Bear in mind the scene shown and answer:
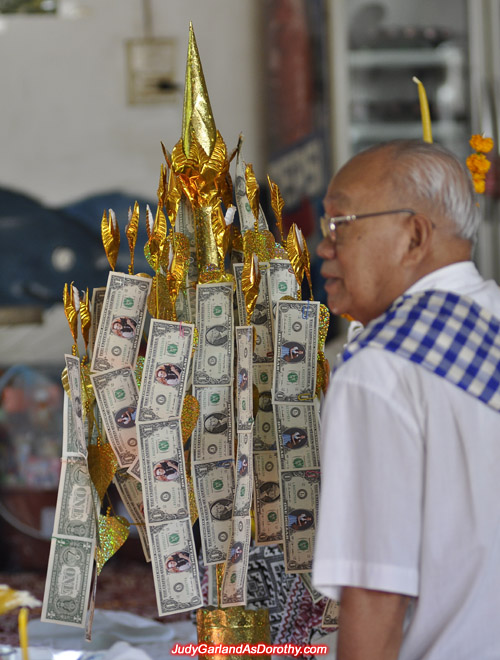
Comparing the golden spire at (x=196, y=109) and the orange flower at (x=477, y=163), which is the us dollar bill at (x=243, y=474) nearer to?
the golden spire at (x=196, y=109)

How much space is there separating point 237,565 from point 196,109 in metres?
0.81

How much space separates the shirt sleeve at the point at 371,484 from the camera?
1.00 metres

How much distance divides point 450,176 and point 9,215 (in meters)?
3.12

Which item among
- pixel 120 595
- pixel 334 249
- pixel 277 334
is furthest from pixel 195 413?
pixel 120 595

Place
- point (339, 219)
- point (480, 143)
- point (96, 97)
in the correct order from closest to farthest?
point (339, 219)
point (480, 143)
point (96, 97)

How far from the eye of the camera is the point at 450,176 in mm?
1086

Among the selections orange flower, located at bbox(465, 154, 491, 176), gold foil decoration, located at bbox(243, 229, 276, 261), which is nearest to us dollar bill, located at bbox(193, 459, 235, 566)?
gold foil decoration, located at bbox(243, 229, 276, 261)

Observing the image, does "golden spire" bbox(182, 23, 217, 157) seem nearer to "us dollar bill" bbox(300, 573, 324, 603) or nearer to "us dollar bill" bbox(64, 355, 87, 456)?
"us dollar bill" bbox(64, 355, 87, 456)

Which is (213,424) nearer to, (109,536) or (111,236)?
(109,536)

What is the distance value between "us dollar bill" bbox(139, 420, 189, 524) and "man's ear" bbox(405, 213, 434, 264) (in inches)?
20.9

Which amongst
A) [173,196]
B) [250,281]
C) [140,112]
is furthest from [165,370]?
[140,112]

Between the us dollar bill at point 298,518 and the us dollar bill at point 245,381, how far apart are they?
160 millimetres

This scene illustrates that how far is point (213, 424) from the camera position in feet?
4.88

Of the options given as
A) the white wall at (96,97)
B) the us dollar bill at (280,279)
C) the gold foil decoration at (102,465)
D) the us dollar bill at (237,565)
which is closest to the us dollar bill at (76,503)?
the gold foil decoration at (102,465)
